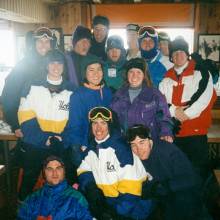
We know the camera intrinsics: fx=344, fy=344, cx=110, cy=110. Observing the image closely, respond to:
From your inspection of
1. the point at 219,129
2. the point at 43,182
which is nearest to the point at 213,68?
the point at 219,129

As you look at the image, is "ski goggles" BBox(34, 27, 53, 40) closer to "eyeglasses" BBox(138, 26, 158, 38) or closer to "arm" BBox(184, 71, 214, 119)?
"eyeglasses" BBox(138, 26, 158, 38)

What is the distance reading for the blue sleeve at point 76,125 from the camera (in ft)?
10.5

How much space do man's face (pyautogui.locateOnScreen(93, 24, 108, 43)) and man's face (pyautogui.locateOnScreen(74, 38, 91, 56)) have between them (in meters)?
0.43

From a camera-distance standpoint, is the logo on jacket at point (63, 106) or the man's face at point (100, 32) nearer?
the logo on jacket at point (63, 106)

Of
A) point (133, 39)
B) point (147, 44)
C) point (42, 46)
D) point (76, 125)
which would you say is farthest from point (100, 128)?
point (133, 39)

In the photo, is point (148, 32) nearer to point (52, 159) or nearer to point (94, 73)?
point (94, 73)

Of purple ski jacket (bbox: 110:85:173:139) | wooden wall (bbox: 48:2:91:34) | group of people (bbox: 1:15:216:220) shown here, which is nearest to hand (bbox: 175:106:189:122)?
group of people (bbox: 1:15:216:220)

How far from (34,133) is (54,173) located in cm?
49

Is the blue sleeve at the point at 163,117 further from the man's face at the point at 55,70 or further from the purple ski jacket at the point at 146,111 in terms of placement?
the man's face at the point at 55,70

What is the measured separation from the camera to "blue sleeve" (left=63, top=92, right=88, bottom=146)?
126 inches

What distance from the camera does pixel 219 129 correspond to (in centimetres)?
534

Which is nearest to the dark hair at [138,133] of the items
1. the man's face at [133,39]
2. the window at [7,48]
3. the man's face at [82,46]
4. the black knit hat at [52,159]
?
the black knit hat at [52,159]

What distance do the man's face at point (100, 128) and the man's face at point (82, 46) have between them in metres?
1.20

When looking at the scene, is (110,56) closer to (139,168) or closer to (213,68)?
(213,68)
